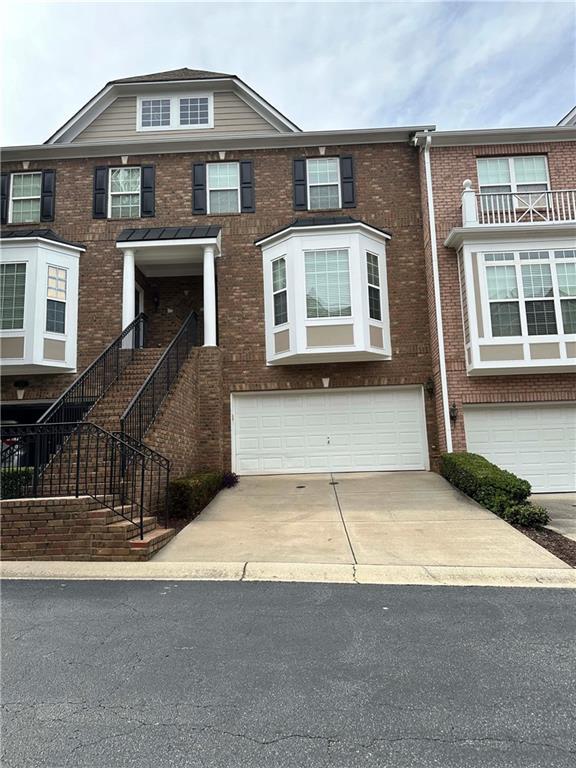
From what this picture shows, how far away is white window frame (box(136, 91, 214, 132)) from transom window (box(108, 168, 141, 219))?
171cm

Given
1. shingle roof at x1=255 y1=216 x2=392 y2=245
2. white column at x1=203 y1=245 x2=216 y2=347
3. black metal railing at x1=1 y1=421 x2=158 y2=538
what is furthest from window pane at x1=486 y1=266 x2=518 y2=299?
black metal railing at x1=1 y1=421 x2=158 y2=538

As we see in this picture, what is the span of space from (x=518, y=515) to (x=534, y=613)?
3850mm

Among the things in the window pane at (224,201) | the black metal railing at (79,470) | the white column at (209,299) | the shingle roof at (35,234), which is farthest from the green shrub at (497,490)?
the shingle roof at (35,234)

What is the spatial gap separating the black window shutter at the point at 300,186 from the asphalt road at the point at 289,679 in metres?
11.1

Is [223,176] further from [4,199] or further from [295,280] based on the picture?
[4,199]

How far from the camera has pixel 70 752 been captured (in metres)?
2.54

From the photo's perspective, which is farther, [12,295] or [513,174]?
[513,174]

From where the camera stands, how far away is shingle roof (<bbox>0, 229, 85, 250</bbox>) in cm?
1256

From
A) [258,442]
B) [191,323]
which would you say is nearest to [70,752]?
[258,442]

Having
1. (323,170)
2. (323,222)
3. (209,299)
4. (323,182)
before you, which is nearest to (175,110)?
(323,170)

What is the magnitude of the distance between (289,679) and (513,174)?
1367 cm

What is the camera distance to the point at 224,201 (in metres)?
13.8

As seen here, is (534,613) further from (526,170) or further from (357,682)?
(526,170)

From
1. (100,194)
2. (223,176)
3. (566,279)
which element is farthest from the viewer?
(223,176)
